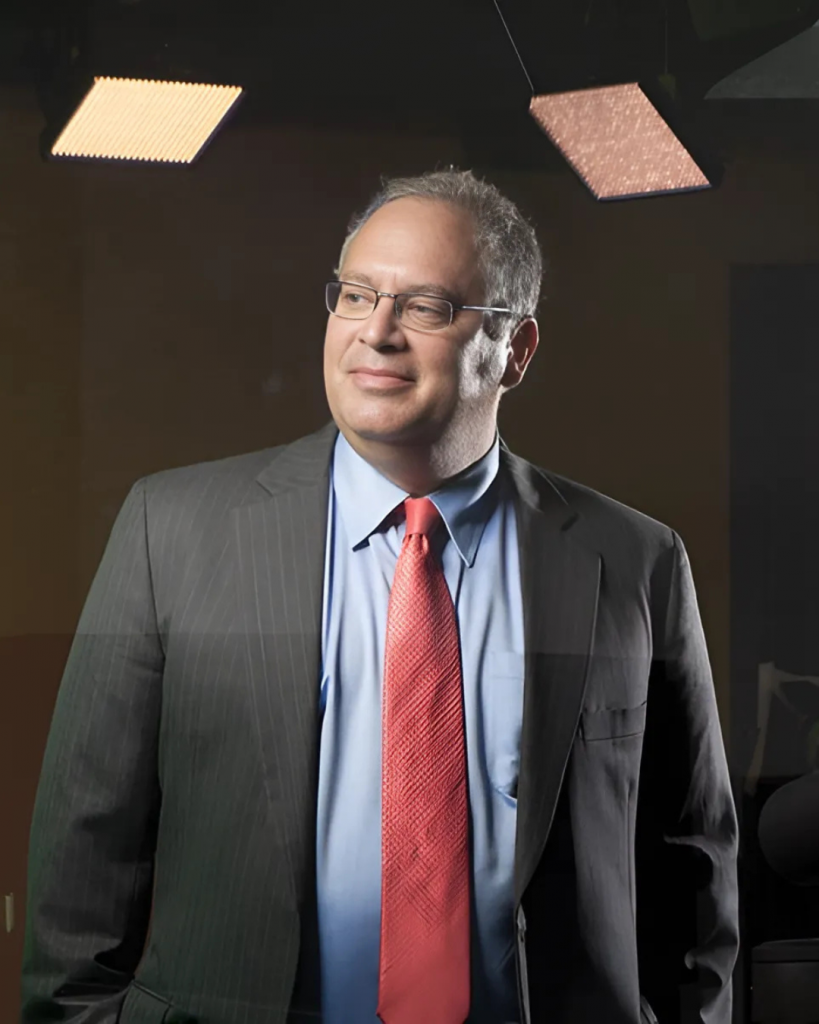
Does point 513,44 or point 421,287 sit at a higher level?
point 513,44

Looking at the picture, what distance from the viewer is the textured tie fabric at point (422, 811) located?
1479 mm

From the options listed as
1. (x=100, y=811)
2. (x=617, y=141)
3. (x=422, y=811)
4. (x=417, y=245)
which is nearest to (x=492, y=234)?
(x=417, y=245)

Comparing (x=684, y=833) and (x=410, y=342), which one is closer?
(x=410, y=342)

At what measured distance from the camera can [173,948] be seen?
147 centimetres

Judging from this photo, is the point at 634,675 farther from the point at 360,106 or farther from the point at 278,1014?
the point at 360,106

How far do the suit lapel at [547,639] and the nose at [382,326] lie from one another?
20 centimetres

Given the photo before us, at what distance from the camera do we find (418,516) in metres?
1.51

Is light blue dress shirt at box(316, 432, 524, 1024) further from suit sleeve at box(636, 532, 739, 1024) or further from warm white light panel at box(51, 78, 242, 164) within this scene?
warm white light panel at box(51, 78, 242, 164)

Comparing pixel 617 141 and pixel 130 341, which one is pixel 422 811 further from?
pixel 617 141

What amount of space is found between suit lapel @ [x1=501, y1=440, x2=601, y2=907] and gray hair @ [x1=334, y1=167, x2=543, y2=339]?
0.18 meters

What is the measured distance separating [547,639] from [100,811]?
0.58m

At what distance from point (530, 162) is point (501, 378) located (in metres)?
0.28

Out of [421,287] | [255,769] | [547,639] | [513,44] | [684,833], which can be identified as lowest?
[684,833]

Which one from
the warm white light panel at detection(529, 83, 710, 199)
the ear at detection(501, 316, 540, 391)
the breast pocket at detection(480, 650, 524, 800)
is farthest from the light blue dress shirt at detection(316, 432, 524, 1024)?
the warm white light panel at detection(529, 83, 710, 199)
